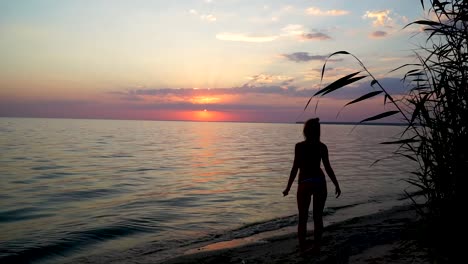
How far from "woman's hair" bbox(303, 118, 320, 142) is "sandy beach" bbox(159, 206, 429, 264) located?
2099 millimetres

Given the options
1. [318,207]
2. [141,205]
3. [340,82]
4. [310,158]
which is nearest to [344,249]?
[318,207]

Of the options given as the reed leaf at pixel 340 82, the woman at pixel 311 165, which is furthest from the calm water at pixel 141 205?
the reed leaf at pixel 340 82

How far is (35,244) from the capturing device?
A: 915 centimetres

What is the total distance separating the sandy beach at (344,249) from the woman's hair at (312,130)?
2099mm

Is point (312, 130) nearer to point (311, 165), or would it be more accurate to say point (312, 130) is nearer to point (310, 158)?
point (310, 158)

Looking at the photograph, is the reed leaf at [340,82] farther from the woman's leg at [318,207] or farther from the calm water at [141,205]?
the calm water at [141,205]

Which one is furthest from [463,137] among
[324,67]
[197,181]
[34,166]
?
[34,166]

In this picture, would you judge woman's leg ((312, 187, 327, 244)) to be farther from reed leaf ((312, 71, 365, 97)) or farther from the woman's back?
reed leaf ((312, 71, 365, 97))

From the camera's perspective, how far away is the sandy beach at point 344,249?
5465mm

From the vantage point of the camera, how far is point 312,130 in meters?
6.03

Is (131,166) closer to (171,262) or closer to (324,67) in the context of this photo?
(171,262)

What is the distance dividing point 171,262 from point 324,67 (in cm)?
521

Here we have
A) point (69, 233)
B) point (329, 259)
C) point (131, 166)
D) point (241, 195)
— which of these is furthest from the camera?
point (131, 166)

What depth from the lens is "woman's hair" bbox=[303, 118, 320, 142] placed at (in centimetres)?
604
